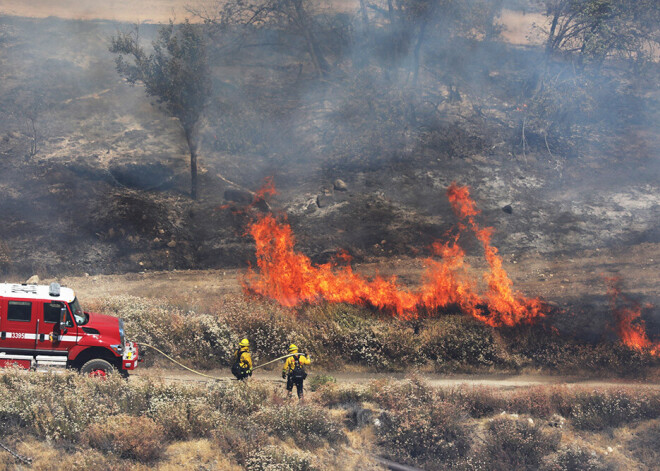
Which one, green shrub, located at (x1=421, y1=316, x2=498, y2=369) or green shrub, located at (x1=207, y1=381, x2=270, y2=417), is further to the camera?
green shrub, located at (x1=421, y1=316, x2=498, y2=369)

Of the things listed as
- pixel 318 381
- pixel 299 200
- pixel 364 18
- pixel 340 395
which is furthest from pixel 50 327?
pixel 364 18

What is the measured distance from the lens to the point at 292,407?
43.0ft

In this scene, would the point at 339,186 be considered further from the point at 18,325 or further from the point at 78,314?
the point at 18,325

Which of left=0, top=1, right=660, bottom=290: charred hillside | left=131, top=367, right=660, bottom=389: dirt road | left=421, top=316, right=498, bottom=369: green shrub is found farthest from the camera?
left=0, top=1, right=660, bottom=290: charred hillside

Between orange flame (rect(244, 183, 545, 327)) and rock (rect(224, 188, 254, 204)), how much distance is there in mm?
1278

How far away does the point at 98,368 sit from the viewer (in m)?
12.9

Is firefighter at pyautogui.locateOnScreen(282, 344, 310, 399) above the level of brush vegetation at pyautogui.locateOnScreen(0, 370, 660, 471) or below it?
above

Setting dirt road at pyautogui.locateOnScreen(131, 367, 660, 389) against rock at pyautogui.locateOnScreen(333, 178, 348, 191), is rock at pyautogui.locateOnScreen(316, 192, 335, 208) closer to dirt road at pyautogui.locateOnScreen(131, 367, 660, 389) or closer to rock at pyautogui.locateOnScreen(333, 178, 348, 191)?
rock at pyautogui.locateOnScreen(333, 178, 348, 191)

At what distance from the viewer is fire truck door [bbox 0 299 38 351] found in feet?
40.6

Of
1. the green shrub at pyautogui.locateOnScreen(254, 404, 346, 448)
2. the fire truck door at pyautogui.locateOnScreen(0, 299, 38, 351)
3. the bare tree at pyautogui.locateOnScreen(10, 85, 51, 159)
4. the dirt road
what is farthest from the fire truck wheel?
the bare tree at pyautogui.locateOnScreen(10, 85, 51, 159)

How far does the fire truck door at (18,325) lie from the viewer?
12.4 m

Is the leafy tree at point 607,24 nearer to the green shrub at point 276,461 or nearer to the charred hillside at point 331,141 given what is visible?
the charred hillside at point 331,141

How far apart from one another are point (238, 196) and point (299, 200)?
8.84ft

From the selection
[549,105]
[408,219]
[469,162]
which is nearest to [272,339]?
[408,219]
